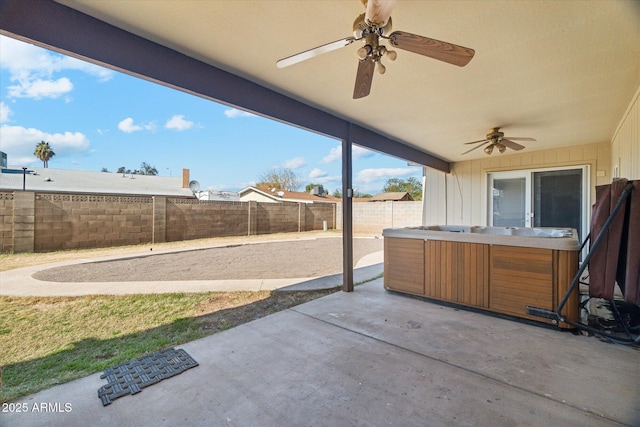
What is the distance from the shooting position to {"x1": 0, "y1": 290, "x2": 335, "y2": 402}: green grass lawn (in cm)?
204

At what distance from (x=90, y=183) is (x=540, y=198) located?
16.1 m

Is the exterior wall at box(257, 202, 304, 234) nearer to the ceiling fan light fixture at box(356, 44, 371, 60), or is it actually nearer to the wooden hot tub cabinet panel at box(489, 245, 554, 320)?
the wooden hot tub cabinet panel at box(489, 245, 554, 320)

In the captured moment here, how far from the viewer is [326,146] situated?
27625mm

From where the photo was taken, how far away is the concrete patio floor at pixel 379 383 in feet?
4.96

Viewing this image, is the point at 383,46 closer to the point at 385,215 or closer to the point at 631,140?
the point at 631,140

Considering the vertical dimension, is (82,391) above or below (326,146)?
below

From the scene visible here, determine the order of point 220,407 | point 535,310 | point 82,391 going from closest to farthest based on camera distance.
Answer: point 220,407
point 82,391
point 535,310

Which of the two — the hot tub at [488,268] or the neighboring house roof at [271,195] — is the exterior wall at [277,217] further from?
the hot tub at [488,268]

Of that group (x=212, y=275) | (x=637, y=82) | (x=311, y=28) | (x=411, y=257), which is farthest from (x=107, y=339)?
(x=637, y=82)

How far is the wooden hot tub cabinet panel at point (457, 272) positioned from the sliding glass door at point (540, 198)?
3457 millimetres

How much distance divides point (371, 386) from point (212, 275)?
3.89m

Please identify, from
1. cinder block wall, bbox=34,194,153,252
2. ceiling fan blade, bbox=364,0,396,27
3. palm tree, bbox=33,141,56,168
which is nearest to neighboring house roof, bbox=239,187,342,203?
cinder block wall, bbox=34,194,153,252

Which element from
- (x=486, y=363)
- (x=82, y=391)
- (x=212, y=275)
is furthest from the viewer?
(x=212, y=275)

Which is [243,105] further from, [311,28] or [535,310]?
[535,310]
